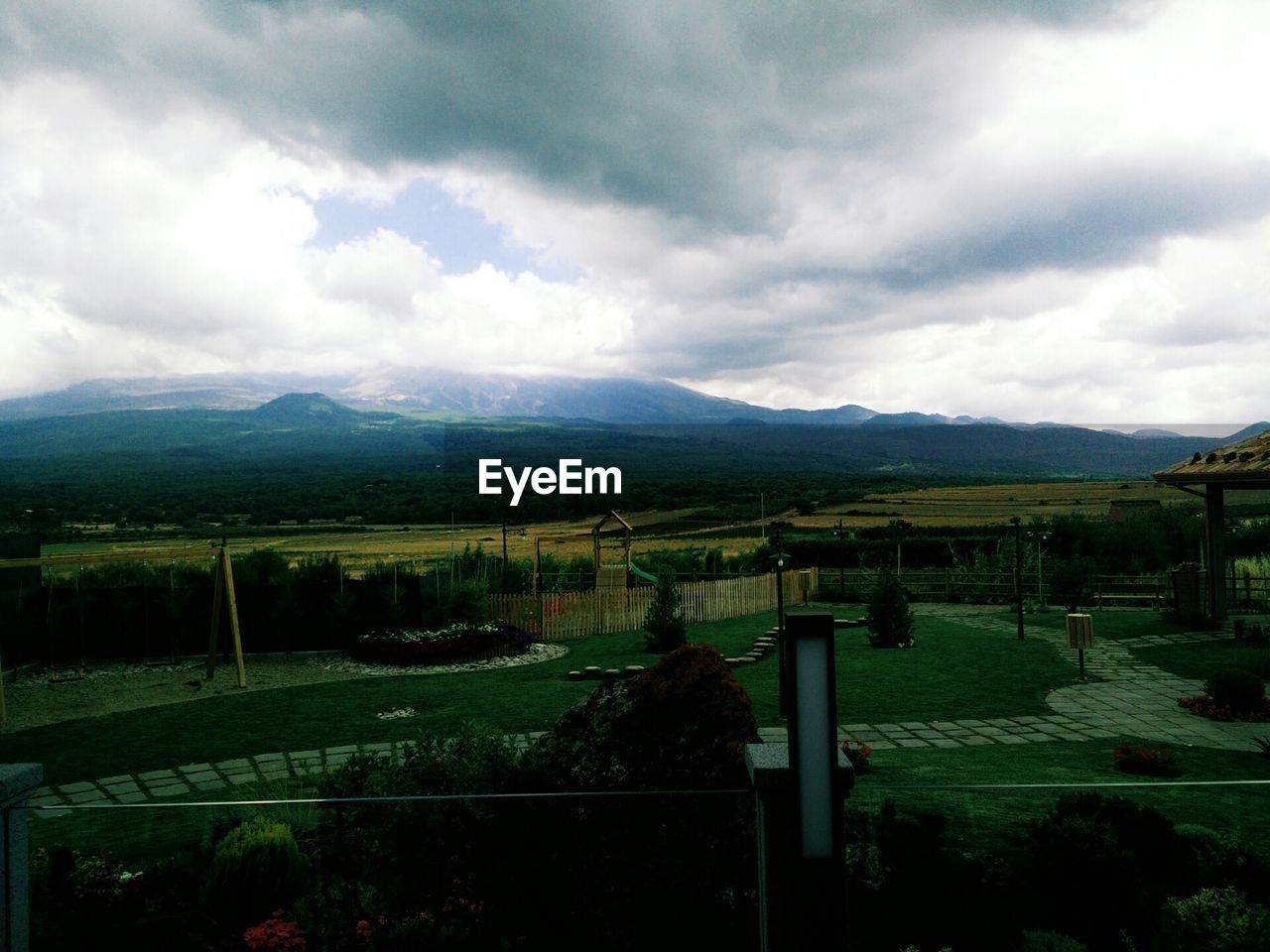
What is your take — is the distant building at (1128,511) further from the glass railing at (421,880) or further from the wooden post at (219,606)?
the glass railing at (421,880)

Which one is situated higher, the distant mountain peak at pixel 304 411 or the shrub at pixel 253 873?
the distant mountain peak at pixel 304 411

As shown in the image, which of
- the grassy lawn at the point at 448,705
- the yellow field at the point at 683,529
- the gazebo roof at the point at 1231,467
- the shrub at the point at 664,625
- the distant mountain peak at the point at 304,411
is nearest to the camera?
the grassy lawn at the point at 448,705

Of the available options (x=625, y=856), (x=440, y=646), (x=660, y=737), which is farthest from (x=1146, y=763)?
(x=440, y=646)

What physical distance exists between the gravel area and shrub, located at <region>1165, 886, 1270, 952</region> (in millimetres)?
11100

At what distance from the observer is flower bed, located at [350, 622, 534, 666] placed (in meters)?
13.9

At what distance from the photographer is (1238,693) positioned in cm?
866

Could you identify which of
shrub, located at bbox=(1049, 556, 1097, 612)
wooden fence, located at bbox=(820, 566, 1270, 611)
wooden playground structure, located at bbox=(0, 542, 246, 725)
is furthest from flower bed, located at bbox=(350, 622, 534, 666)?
shrub, located at bbox=(1049, 556, 1097, 612)

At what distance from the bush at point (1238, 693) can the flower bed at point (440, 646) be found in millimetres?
10561

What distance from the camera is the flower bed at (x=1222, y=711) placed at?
8617 mm

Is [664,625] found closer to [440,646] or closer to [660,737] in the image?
[440,646]

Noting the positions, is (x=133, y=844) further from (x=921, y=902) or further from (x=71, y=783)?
Result: (x=71, y=783)

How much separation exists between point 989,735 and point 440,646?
358 inches

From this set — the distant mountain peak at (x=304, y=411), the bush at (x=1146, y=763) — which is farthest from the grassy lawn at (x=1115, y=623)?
the distant mountain peak at (x=304, y=411)

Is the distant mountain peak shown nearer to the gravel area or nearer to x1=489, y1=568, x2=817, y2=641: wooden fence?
x1=489, y1=568, x2=817, y2=641: wooden fence
